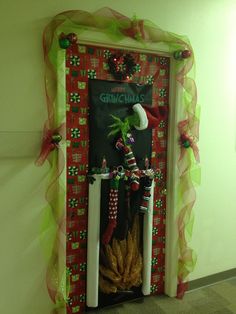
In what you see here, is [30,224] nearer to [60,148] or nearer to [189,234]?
[60,148]

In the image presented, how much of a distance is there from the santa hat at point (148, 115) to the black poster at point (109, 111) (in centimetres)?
6

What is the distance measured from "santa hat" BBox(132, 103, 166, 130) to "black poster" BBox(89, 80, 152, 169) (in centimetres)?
6

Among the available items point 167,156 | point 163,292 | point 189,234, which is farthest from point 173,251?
point 167,156

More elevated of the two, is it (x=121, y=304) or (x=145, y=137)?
(x=145, y=137)

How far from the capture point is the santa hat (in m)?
2.16

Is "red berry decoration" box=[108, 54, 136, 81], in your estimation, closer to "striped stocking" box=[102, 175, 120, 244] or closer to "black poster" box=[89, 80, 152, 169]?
"black poster" box=[89, 80, 152, 169]

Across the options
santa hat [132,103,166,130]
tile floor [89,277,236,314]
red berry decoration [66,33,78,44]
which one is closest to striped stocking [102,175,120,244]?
santa hat [132,103,166,130]

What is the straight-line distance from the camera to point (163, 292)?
101 inches

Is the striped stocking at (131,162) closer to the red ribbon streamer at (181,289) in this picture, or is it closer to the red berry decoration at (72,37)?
the red berry decoration at (72,37)

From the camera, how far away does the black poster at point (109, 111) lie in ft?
6.91

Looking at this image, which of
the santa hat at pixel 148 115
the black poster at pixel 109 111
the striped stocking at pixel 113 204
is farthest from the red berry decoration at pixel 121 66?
the striped stocking at pixel 113 204

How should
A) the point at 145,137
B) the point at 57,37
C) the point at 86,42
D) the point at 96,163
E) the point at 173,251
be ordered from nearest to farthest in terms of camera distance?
the point at 57,37 → the point at 86,42 → the point at 96,163 → the point at 145,137 → the point at 173,251

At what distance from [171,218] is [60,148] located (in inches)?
41.3

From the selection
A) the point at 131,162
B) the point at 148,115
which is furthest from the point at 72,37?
the point at 131,162
